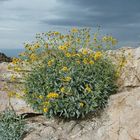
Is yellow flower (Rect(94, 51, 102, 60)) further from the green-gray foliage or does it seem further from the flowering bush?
the green-gray foliage

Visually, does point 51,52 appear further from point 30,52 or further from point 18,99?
point 18,99

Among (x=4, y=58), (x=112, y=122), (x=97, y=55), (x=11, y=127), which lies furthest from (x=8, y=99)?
(x=4, y=58)

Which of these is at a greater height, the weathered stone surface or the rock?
the rock

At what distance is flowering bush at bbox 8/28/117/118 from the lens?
8.54 meters

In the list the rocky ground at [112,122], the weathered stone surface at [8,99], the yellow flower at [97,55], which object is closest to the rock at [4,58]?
the weathered stone surface at [8,99]

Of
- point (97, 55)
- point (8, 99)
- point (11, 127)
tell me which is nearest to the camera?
point (97, 55)

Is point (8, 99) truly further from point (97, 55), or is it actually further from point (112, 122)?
point (112, 122)

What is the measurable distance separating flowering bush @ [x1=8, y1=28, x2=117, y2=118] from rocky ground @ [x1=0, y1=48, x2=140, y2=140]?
207 millimetres

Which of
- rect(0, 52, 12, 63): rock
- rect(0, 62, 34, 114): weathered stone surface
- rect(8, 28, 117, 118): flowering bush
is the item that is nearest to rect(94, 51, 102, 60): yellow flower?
rect(8, 28, 117, 118): flowering bush

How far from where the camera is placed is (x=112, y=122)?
8266 millimetres

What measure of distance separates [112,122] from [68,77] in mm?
1198

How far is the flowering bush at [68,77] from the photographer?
8539 millimetres

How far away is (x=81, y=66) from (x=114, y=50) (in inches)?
49.8

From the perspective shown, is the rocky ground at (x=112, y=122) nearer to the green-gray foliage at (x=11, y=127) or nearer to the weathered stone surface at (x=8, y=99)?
the weathered stone surface at (x=8, y=99)
